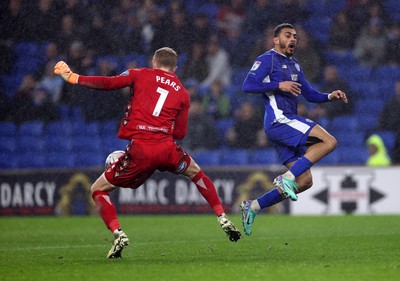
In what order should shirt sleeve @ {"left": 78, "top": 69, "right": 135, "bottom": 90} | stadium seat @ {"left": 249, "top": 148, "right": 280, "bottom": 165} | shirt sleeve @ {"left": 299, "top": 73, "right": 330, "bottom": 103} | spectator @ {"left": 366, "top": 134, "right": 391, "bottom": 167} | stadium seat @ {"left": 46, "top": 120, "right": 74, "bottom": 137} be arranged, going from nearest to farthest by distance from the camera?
1. shirt sleeve @ {"left": 78, "top": 69, "right": 135, "bottom": 90}
2. shirt sleeve @ {"left": 299, "top": 73, "right": 330, "bottom": 103}
3. spectator @ {"left": 366, "top": 134, "right": 391, "bottom": 167}
4. stadium seat @ {"left": 249, "top": 148, "right": 280, "bottom": 165}
5. stadium seat @ {"left": 46, "top": 120, "right": 74, "bottom": 137}

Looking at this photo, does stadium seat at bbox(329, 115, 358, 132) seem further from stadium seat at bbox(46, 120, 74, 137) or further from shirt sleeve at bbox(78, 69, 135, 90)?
shirt sleeve at bbox(78, 69, 135, 90)

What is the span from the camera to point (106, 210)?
→ 26.2 ft

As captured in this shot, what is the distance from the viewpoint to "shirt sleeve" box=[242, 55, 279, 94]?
29.0 feet

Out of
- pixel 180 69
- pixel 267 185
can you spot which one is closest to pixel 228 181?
pixel 267 185

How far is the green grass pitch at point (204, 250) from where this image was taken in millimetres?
6633

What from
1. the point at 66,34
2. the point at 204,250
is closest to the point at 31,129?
the point at 66,34

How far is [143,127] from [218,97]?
8918mm

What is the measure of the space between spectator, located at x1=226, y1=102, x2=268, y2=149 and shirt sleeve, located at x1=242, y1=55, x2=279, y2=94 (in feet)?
22.7

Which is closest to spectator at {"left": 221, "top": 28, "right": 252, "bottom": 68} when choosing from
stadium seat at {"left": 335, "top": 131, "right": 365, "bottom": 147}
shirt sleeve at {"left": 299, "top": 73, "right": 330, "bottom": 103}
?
stadium seat at {"left": 335, "top": 131, "right": 365, "bottom": 147}

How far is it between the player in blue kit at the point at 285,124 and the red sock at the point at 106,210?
1.48m

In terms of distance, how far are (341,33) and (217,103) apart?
2683 millimetres

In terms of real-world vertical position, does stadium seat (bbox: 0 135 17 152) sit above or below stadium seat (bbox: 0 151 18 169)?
above

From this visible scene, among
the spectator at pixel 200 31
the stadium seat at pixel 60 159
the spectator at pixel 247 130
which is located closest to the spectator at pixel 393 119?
the spectator at pixel 247 130

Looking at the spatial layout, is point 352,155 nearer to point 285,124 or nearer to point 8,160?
point 8,160
